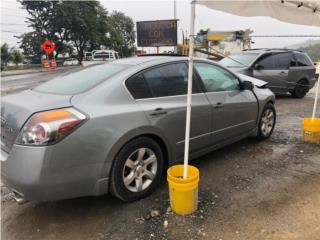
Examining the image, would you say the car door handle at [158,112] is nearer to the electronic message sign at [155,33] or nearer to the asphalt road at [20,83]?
the asphalt road at [20,83]

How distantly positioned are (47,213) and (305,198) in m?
2.81

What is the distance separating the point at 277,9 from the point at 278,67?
18.8ft

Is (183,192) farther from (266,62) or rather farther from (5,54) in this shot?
(5,54)

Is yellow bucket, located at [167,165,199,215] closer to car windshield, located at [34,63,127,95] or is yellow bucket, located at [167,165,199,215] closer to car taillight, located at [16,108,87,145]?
car taillight, located at [16,108,87,145]

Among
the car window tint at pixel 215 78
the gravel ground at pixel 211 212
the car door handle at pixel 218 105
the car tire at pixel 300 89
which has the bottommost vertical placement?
the gravel ground at pixel 211 212

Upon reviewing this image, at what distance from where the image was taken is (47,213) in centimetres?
301

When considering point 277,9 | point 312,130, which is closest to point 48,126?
point 277,9

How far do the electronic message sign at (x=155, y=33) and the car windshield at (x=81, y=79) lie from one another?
27.5m

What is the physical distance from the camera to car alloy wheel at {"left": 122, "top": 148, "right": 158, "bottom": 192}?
9.70ft

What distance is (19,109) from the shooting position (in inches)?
104

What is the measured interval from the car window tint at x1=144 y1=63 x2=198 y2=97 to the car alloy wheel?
2.27ft

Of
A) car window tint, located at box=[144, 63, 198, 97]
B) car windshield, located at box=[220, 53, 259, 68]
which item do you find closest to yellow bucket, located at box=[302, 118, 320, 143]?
car window tint, located at box=[144, 63, 198, 97]

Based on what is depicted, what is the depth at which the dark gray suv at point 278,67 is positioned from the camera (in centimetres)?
874

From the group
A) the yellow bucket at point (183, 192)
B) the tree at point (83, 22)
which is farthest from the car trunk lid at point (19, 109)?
the tree at point (83, 22)
